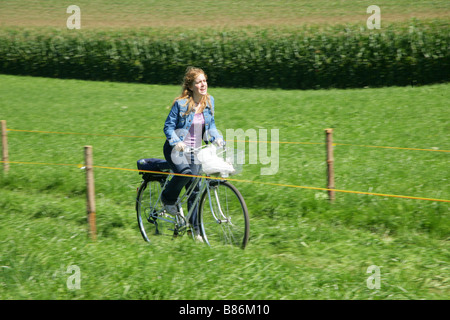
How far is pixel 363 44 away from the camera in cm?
2112

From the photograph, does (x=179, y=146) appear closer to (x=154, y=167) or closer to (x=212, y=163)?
(x=212, y=163)

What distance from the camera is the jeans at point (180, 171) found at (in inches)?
242

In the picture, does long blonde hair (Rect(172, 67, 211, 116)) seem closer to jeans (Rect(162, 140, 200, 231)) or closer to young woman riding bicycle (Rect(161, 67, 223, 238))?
young woman riding bicycle (Rect(161, 67, 223, 238))

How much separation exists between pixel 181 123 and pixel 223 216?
1176mm

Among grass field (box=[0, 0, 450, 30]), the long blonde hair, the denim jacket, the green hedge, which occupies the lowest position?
the denim jacket

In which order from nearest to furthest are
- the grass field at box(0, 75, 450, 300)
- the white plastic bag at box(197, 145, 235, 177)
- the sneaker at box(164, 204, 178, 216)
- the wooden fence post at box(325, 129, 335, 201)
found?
the grass field at box(0, 75, 450, 300)
the white plastic bag at box(197, 145, 235, 177)
the sneaker at box(164, 204, 178, 216)
the wooden fence post at box(325, 129, 335, 201)

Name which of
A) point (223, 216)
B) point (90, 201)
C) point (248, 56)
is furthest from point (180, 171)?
point (248, 56)

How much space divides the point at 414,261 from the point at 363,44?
1679 cm

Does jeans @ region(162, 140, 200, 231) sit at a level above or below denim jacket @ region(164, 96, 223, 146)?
below

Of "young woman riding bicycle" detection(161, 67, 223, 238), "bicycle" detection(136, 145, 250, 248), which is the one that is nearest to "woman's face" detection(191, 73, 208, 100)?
"young woman riding bicycle" detection(161, 67, 223, 238)

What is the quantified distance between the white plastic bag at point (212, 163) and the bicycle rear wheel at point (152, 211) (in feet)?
3.28

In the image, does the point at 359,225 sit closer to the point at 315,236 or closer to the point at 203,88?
the point at 315,236

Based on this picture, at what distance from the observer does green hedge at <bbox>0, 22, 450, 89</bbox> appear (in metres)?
20.5
